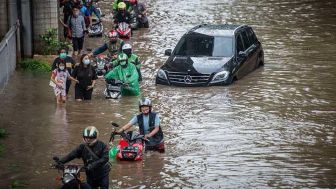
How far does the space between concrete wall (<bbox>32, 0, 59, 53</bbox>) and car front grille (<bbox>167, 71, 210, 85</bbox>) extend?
5.91 metres

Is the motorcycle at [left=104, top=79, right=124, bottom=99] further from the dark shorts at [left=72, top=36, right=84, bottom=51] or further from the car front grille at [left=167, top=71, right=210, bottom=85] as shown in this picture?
the dark shorts at [left=72, top=36, right=84, bottom=51]

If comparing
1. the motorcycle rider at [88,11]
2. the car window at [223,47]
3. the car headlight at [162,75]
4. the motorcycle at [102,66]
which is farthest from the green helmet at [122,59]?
the motorcycle rider at [88,11]

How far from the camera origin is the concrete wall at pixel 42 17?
88.9 ft

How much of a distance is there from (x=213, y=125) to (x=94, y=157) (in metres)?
6.61

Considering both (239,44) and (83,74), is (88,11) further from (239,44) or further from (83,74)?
(83,74)

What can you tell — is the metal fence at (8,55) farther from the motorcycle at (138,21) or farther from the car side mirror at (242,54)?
the motorcycle at (138,21)

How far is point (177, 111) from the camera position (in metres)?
20.5

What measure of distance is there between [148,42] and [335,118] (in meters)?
12.4

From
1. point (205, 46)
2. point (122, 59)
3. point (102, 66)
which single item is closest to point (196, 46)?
point (205, 46)

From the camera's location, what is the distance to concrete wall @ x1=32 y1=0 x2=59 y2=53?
27109 millimetres

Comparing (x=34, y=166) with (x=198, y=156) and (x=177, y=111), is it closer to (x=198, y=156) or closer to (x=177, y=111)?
(x=198, y=156)

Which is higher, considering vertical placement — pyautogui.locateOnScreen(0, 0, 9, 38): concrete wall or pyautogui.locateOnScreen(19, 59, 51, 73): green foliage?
pyautogui.locateOnScreen(0, 0, 9, 38): concrete wall

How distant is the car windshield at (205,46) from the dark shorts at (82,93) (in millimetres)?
3729

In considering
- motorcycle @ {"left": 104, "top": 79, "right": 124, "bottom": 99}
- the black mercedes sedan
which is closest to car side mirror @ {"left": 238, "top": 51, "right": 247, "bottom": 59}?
the black mercedes sedan
